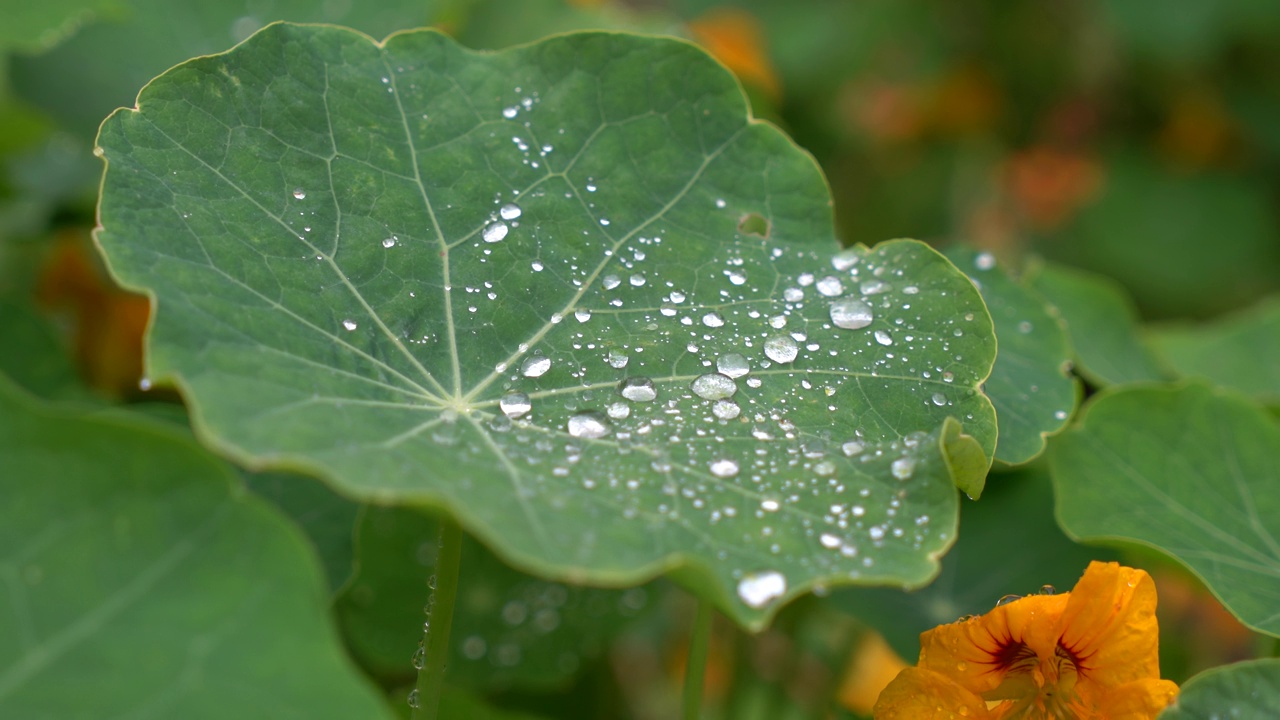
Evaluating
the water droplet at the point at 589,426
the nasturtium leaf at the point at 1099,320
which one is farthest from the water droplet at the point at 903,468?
the nasturtium leaf at the point at 1099,320

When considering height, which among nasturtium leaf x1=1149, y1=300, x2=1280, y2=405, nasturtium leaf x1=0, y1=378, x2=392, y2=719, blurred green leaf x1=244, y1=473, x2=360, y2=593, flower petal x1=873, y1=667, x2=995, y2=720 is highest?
nasturtium leaf x1=0, y1=378, x2=392, y2=719

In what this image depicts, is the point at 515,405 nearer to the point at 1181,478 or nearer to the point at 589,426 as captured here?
the point at 589,426

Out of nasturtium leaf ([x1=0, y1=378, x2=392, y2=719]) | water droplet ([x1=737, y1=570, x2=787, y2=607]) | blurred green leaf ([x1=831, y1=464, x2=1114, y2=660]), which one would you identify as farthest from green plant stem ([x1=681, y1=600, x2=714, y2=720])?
nasturtium leaf ([x1=0, y1=378, x2=392, y2=719])

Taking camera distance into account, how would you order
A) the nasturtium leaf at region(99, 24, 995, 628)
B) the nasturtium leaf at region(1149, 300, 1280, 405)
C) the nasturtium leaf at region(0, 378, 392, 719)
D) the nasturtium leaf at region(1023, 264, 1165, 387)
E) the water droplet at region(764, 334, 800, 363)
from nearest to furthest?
the nasturtium leaf at region(0, 378, 392, 719) → the nasturtium leaf at region(99, 24, 995, 628) → the water droplet at region(764, 334, 800, 363) → the nasturtium leaf at region(1023, 264, 1165, 387) → the nasturtium leaf at region(1149, 300, 1280, 405)

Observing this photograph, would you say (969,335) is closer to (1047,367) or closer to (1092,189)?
(1047,367)

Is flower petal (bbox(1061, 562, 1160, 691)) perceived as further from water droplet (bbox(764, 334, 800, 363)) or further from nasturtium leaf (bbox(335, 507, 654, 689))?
nasturtium leaf (bbox(335, 507, 654, 689))

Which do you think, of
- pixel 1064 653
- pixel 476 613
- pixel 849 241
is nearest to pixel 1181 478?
pixel 1064 653

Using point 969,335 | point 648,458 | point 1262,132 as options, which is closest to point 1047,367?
point 969,335
